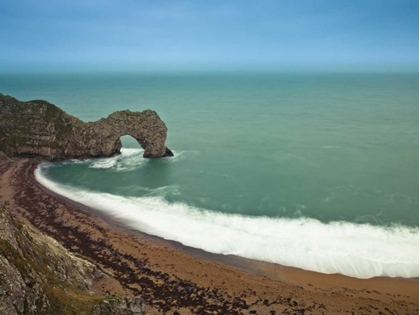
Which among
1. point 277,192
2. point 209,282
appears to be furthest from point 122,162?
point 209,282

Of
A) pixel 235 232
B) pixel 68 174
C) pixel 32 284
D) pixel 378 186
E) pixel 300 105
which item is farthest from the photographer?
pixel 300 105

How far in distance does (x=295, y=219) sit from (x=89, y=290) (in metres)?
20.5

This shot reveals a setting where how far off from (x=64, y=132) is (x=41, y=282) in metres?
39.0

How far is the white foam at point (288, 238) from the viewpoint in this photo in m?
25.4

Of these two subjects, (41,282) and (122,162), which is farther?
(122,162)

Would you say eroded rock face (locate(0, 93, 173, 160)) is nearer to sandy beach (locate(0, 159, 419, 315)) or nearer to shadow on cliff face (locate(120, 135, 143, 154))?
shadow on cliff face (locate(120, 135, 143, 154))

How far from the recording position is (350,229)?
30500 millimetres

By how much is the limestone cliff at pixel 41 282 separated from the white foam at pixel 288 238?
11348 millimetres

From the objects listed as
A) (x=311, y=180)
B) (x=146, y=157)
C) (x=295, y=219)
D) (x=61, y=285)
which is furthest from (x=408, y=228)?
(x=146, y=157)

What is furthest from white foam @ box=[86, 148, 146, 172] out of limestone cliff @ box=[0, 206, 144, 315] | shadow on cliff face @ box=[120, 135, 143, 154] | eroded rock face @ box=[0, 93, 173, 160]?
limestone cliff @ box=[0, 206, 144, 315]

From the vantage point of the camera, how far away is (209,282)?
22812 mm

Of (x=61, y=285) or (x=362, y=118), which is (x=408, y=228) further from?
(x=362, y=118)

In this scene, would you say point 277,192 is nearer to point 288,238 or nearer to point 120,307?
point 288,238

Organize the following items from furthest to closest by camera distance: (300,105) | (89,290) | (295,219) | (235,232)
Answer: (300,105)
(295,219)
(235,232)
(89,290)
